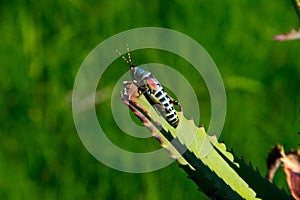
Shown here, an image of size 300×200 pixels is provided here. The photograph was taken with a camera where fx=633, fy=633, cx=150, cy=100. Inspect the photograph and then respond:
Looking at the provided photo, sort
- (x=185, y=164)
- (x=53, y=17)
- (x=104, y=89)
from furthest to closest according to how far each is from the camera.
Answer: (x=53, y=17)
(x=104, y=89)
(x=185, y=164)

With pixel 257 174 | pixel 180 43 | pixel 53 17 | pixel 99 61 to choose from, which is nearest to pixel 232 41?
pixel 180 43

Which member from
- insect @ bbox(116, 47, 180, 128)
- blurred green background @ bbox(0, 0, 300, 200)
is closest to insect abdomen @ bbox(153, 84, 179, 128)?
insect @ bbox(116, 47, 180, 128)

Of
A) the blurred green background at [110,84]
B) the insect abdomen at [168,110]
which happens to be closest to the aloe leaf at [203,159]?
the insect abdomen at [168,110]

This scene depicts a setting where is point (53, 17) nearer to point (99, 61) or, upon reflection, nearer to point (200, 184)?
point (99, 61)

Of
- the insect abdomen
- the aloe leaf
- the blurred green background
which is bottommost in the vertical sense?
the aloe leaf

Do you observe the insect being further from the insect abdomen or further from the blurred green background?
the blurred green background

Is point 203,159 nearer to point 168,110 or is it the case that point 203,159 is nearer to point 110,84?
point 168,110
